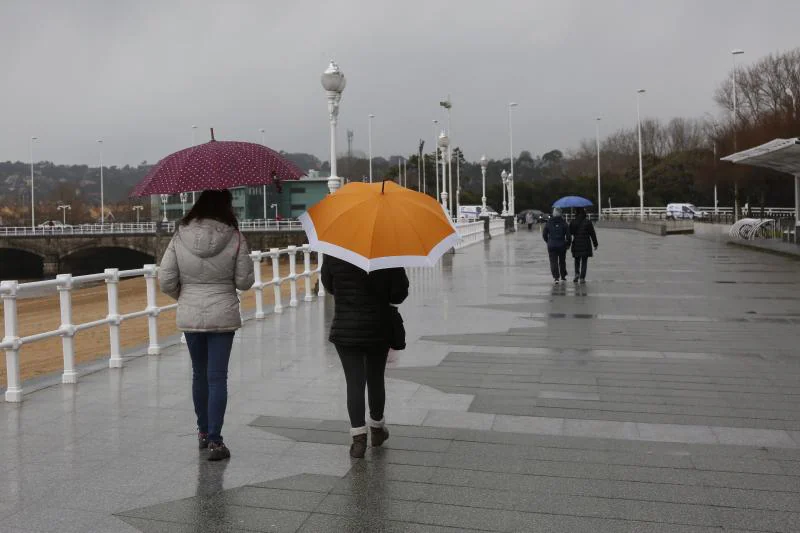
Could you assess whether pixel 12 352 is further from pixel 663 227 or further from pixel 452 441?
pixel 663 227

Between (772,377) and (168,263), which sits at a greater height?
(168,263)

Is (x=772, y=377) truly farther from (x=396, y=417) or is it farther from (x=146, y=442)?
(x=146, y=442)

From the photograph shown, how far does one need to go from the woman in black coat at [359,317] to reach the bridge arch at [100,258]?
246 feet

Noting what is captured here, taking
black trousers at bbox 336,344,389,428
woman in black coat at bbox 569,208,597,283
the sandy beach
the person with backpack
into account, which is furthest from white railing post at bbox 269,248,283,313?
black trousers at bbox 336,344,389,428

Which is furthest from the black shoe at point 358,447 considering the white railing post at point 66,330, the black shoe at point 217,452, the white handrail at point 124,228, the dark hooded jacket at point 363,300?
the white handrail at point 124,228

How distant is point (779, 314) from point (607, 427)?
7.37 metres

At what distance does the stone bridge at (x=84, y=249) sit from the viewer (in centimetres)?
7050

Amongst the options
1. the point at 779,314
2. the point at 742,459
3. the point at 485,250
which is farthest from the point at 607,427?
the point at 485,250

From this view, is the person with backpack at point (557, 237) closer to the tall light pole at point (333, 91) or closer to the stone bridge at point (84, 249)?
the tall light pole at point (333, 91)

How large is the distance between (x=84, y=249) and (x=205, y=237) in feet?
263

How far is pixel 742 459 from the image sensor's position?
4.96m

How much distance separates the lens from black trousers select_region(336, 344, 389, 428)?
496cm

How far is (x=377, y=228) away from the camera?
462 centimetres

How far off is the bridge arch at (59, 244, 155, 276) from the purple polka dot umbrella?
245 ft
